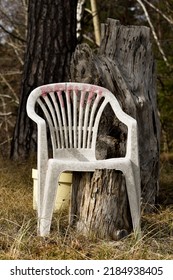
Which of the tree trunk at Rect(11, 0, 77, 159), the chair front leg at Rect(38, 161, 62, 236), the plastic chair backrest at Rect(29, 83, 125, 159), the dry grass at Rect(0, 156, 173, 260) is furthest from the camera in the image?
the tree trunk at Rect(11, 0, 77, 159)

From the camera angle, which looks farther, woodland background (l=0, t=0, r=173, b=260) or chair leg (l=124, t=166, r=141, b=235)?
chair leg (l=124, t=166, r=141, b=235)

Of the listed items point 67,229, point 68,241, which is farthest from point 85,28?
point 68,241

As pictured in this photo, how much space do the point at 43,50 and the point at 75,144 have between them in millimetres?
2276

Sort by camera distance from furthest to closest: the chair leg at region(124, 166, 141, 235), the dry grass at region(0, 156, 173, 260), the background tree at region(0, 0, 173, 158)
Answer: the background tree at region(0, 0, 173, 158) < the chair leg at region(124, 166, 141, 235) < the dry grass at region(0, 156, 173, 260)

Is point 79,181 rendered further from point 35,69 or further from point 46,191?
point 35,69

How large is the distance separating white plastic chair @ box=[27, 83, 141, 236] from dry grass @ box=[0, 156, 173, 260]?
14cm

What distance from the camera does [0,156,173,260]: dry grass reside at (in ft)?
11.2

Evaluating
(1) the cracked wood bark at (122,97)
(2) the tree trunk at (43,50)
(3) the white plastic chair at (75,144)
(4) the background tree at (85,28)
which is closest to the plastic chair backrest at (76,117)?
(3) the white plastic chair at (75,144)

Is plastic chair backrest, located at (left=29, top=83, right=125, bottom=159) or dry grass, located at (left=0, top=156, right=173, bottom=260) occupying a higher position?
plastic chair backrest, located at (left=29, top=83, right=125, bottom=159)

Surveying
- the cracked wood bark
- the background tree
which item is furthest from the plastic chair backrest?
the background tree

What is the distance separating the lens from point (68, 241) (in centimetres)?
362

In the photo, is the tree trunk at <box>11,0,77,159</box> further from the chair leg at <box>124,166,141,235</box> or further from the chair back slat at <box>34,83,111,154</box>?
the chair leg at <box>124,166,141,235</box>

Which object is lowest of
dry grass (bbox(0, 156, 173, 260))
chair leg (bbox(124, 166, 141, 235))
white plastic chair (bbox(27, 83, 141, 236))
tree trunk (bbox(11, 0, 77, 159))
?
dry grass (bbox(0, 156, 173, 260))
